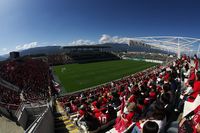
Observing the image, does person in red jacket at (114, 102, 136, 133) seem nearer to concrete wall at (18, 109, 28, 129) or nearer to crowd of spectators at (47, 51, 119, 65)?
concrete wall at (18, 109, 28, 129)

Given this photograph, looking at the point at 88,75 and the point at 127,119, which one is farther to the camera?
the point at 88,75

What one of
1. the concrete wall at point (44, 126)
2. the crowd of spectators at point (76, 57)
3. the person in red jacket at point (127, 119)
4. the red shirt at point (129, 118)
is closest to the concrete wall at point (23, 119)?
the concrete wall at point (44, 126)

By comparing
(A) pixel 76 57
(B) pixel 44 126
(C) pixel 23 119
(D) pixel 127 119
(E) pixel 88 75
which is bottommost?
(E) pixel 88 75

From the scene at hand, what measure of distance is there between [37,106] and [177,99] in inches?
368

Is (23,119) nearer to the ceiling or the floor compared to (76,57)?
nearer to the ceiling

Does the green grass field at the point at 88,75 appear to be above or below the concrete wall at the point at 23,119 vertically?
below

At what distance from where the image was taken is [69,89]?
29188 mm

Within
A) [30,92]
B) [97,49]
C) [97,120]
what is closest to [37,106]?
[97,120]

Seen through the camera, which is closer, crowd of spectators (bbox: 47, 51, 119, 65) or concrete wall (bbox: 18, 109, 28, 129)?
concrete wall (bbox: 18, 109, 28, 129)

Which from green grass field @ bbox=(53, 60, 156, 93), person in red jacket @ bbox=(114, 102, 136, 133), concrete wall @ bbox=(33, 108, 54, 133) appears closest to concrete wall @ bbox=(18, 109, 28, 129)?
concrete wall @ bbox=(33, 108, 54, 133)

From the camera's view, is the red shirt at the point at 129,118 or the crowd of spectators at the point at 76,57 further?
the crowd of spectators at the point at 76,57

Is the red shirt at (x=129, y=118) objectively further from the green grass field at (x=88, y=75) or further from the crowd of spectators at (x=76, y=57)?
the crowd of spectators at (x=76, y=57)

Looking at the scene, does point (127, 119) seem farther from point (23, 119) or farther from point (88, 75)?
point (88, 75)

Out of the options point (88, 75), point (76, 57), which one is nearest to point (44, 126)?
point (88, 75)
